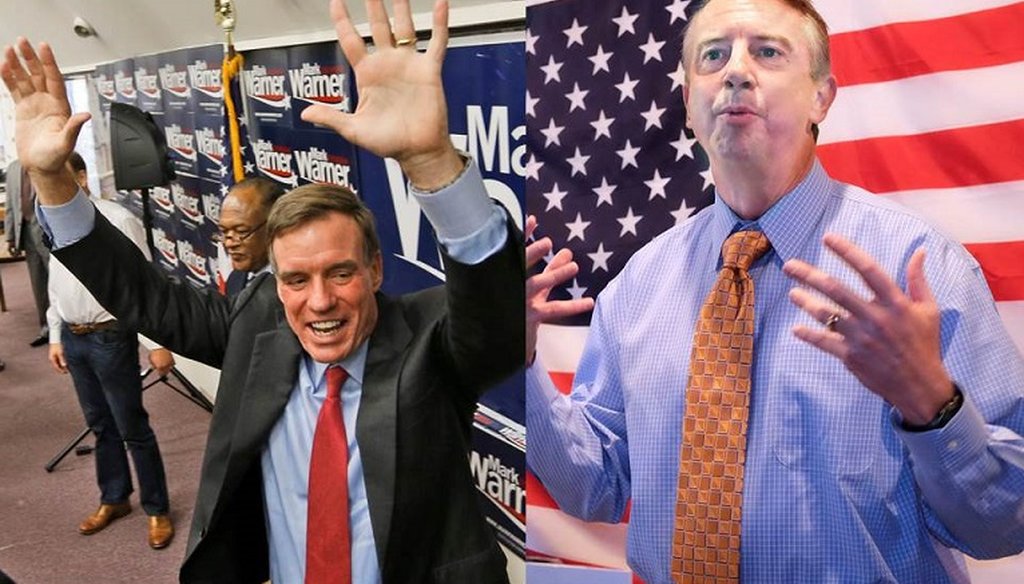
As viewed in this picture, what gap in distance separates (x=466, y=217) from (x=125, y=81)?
4018 mm

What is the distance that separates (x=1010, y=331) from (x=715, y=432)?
1.01 feet

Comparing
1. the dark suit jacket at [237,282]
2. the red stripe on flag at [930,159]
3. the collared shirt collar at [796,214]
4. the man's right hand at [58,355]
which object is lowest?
the man's right hand at [58,355]

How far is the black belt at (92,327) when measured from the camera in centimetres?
306

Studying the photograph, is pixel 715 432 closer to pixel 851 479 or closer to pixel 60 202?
pixel 851 479

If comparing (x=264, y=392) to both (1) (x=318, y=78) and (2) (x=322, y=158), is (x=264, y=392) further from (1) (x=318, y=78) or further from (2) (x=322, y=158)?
(1) (x=318, y=78)

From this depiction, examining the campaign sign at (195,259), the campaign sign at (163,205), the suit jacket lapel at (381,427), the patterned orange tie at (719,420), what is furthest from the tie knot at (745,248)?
the campaign sign at (163,205)

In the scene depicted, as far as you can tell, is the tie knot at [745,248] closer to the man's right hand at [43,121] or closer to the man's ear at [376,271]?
the man's ear at [376,271]

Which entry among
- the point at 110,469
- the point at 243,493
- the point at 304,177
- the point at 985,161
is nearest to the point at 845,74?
the point at 985,161

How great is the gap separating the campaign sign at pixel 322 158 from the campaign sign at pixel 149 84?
1.66 meters

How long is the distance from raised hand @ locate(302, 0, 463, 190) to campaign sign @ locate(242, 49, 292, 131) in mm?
1766

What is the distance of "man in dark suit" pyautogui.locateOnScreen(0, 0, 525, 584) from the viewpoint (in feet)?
4.60

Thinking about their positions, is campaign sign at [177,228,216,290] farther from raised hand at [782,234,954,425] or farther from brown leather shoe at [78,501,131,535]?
raised hand at [782,234,954,425]

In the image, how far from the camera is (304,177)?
273 cm

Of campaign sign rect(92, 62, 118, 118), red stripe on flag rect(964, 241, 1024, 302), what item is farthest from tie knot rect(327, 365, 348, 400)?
campaign sign rect(92, 62, 118, 118)
